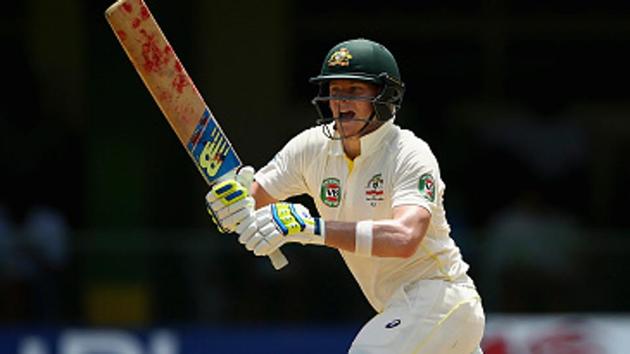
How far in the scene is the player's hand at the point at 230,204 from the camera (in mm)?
4578

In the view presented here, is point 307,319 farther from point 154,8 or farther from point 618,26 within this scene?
point 618,26

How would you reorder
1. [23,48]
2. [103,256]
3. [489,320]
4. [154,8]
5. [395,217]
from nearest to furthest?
[395,217], [489,320], [103,256], [154,8], [23,48]

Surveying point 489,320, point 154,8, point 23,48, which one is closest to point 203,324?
point 489,320

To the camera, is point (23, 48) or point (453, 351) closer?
point (453, 351)

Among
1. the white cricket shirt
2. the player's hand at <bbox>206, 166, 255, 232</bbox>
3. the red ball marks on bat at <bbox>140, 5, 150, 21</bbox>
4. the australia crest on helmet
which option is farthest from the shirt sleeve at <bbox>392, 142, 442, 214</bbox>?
the red ball marks on bat at <bbox>140, 5, 150, 21</bbox>

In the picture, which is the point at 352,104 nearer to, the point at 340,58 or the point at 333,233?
the point at 340,58

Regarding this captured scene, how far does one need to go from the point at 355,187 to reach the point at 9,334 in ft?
12.1

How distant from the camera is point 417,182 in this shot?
4.67 m

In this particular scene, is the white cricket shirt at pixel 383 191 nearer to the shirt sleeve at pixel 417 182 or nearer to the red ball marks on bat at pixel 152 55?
the shirt sleeve at pixel 417 182

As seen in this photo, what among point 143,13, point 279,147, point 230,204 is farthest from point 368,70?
point 279,147

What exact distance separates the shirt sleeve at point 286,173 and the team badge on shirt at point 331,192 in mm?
162

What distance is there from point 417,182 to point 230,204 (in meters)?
0.58

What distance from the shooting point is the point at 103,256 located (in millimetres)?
8570

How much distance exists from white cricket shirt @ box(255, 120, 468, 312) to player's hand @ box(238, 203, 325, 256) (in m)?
0.29
